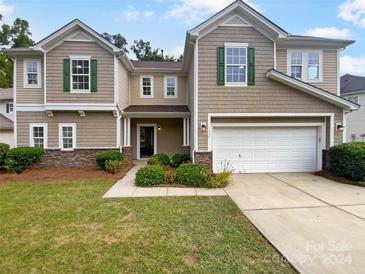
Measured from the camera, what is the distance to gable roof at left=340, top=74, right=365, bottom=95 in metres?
23.2

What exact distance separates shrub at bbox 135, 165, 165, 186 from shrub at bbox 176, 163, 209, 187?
0.65 metres

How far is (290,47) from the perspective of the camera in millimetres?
11969

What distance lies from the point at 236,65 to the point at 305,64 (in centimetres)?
427

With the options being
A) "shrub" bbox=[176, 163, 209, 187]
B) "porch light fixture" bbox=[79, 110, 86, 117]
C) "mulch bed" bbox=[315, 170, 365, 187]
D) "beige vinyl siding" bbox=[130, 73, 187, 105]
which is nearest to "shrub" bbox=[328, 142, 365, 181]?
A: "mulch bed" bbox=[315, 170, 365, 187]

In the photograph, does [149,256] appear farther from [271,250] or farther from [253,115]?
[253,115]

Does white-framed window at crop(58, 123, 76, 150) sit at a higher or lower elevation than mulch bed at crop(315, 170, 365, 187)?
higher

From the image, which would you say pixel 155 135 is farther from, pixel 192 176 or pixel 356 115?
pixel 356 115

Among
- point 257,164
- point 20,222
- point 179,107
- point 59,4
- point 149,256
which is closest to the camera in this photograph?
point 149,256

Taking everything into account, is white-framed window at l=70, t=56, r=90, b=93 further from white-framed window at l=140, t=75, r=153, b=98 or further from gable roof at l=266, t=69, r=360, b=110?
gable roof at l=266, t=69, r=360, b=110

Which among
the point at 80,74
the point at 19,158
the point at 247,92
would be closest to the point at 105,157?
the point at 19,158

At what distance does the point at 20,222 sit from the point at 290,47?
1288cm

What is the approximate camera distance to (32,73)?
12.3 meters

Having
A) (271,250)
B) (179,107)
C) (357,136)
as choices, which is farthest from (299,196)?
(357,136)

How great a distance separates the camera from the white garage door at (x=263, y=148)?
35.9ft
